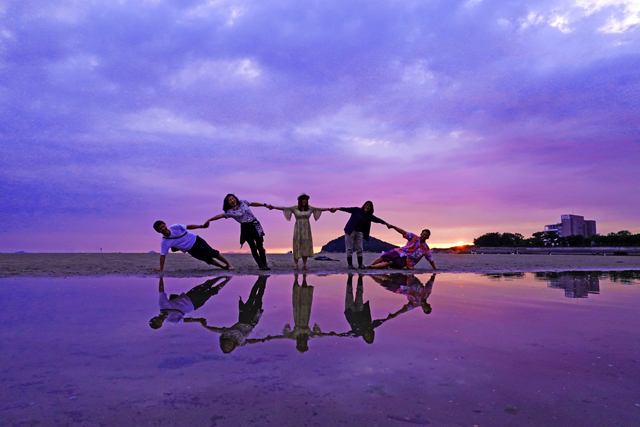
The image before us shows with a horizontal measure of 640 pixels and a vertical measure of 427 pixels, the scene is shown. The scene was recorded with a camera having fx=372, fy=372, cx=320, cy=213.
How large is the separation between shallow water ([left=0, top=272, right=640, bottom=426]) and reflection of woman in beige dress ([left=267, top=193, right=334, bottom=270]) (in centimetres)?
639

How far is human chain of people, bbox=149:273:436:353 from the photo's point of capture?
138 inches

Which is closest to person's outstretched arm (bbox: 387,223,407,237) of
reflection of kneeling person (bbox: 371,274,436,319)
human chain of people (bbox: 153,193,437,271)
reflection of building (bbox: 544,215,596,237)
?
human chain of people (bbox: 153,193,437,271)

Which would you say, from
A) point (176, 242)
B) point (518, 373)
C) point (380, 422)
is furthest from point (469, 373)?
point (176, 242)

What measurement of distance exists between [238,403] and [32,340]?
2.48 metres

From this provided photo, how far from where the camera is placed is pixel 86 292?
6.38 m

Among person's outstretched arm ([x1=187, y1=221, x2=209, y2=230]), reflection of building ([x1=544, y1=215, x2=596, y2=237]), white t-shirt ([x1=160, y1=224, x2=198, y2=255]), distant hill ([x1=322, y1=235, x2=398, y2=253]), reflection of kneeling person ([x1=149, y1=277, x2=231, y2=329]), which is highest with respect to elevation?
reflection of building ([x1=544, y1=215, x2=596, y2=237])

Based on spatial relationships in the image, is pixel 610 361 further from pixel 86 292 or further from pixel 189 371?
pixel 86 292

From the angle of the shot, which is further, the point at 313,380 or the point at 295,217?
the point at 295,217

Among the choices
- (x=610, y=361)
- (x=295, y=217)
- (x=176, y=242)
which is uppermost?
(x=295, y=217)

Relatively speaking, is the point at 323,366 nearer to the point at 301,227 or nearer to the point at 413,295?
the point at 413,295

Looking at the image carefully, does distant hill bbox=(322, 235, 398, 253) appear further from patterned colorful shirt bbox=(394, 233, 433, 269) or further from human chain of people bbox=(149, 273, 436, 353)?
human chain of people bbox=(149, 273, 436, 353)

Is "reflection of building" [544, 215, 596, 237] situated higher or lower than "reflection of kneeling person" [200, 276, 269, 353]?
higher

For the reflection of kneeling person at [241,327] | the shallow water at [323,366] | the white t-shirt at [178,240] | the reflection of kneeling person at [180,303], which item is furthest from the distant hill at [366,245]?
the shallow water at [323,366]

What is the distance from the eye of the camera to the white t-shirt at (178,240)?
10172 millimetres
